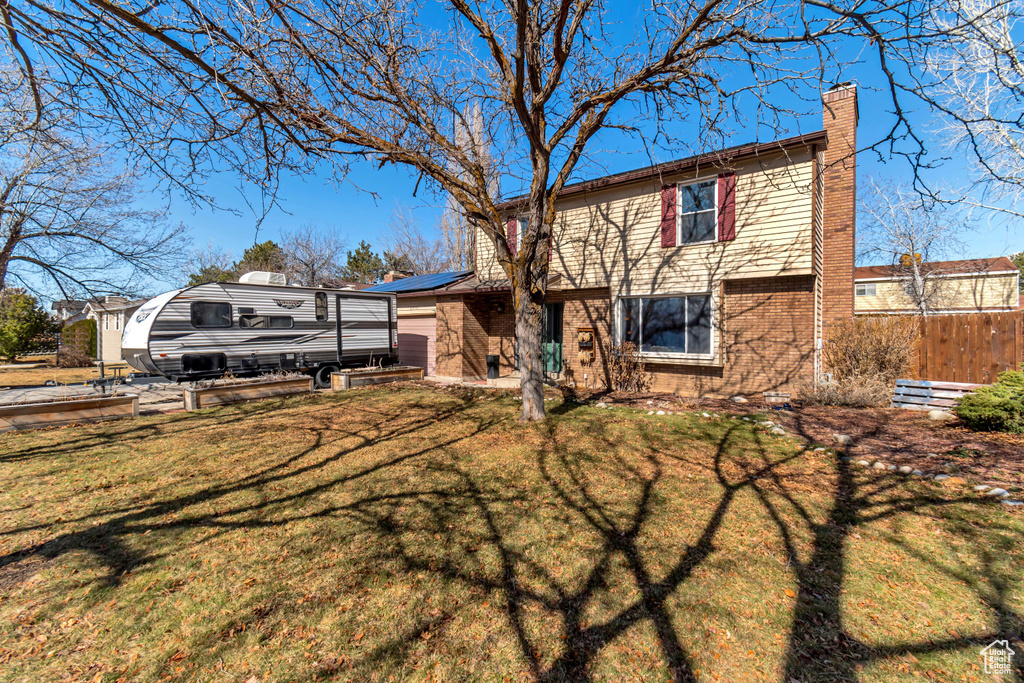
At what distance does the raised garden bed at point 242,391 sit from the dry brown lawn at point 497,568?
10.5ft

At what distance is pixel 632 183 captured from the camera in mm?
11078

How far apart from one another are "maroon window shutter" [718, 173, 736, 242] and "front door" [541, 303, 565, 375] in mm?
4810

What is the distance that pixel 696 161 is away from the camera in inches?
346

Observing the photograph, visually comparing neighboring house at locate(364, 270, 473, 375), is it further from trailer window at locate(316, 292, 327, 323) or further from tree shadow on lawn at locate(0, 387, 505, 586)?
tree shadow on lawn at locate(0, 387, 505, 586)

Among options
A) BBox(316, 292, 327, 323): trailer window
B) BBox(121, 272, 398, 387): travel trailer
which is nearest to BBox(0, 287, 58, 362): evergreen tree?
BBox(121, 272, 398, 387): travel trailer

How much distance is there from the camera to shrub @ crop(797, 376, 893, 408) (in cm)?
819

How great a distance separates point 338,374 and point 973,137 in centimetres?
1226

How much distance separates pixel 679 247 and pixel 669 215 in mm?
886

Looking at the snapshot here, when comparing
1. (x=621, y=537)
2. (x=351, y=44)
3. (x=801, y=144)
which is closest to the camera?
(x=621, y=537)

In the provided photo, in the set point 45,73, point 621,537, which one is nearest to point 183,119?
point 45,73

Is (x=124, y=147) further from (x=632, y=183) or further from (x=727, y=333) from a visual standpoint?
(x=727, y=333)

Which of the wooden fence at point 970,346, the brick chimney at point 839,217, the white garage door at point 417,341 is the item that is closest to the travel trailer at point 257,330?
the white garage door at point 417,341

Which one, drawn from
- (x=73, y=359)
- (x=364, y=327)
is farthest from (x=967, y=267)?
(x=73, y=359)

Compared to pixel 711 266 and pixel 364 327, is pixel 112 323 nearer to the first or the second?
pixel 364 327
